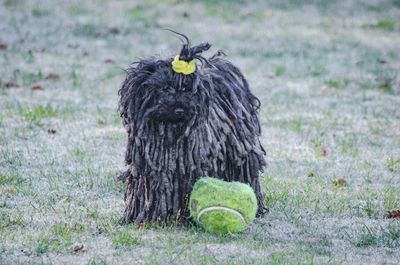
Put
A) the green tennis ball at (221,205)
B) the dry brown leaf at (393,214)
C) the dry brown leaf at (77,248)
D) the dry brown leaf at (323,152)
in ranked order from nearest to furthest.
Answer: the dry brown leaf at (77,248)
the green tennis ball at (221,205)
the dry brown leaf at (393,214)
the dry brown leaf at (323,152)

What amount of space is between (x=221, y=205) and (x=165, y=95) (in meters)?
0.89

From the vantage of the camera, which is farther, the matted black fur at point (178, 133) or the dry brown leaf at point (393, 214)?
the dry brown leaf at point (393, 214)

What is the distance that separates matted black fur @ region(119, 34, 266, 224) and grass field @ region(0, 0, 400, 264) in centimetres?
30

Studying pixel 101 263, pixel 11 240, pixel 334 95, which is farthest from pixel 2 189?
pixel 334 95

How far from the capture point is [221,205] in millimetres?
4164

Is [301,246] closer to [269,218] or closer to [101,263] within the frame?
[269,218]

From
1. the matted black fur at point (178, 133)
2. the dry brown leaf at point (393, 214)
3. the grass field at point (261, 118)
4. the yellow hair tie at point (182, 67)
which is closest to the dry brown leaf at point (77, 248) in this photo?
the grass field at point (261, 118)

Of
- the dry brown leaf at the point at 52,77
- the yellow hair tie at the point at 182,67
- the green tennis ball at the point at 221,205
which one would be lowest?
the dry brown leaf at the point at 52,77

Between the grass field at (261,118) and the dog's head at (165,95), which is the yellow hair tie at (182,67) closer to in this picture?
the dog's head at (165,95)

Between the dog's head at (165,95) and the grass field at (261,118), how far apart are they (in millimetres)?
415

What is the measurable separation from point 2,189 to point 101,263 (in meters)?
1.97

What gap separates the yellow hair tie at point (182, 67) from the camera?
4.11 meters

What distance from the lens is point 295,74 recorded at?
10461 mm

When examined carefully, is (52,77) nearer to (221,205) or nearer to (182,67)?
(182,67)
